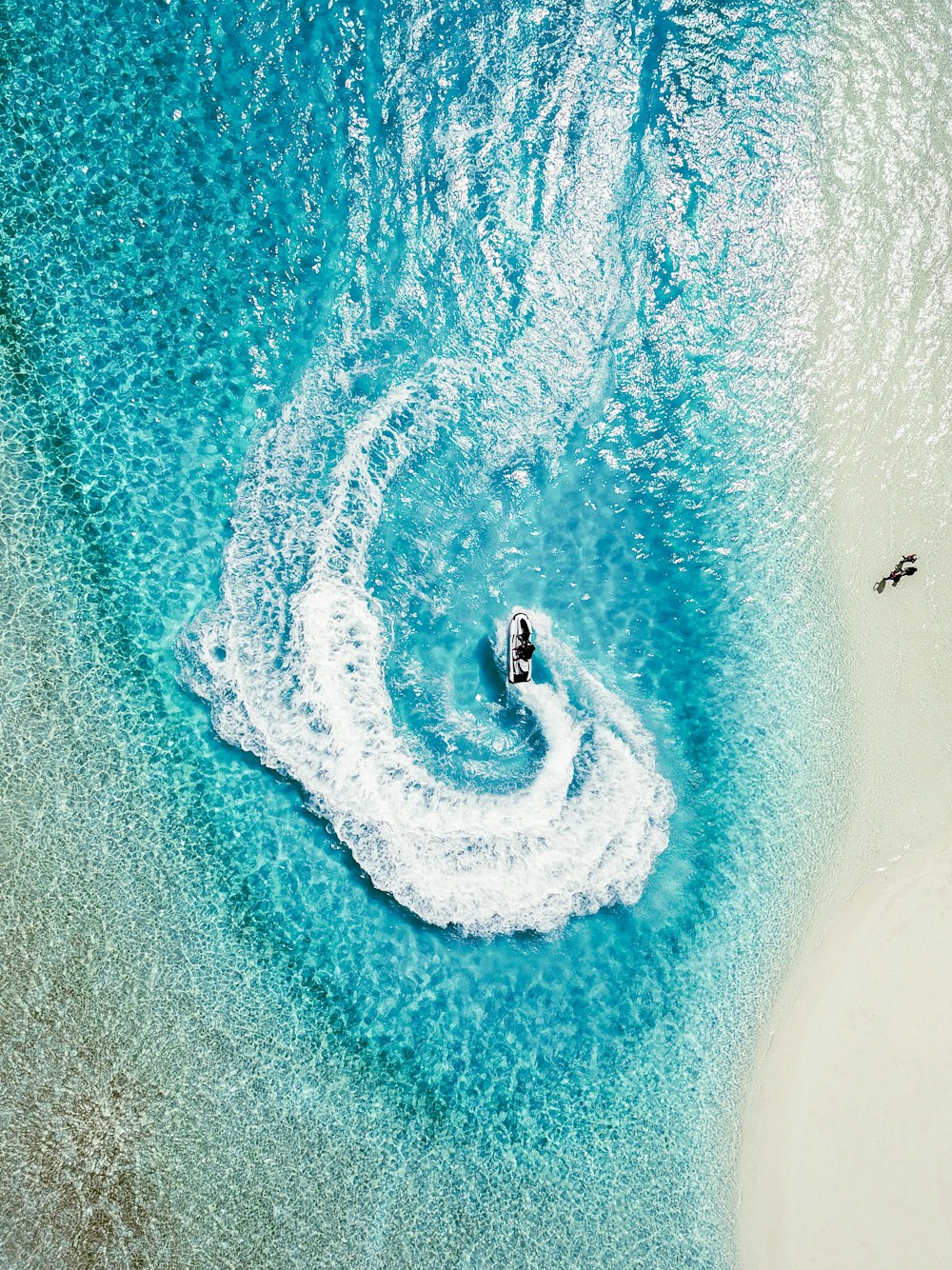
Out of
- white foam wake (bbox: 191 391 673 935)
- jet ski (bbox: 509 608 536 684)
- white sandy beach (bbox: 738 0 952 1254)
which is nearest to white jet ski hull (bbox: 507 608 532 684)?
jet ski (bbox: 509 608 536 684)

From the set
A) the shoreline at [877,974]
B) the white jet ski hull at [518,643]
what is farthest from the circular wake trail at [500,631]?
the shoreline at [877,974]

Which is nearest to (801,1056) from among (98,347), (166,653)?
(166,653)

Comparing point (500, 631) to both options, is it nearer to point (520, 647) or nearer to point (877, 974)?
point (520, 647)

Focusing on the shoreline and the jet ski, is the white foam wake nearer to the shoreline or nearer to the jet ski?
the jet ski

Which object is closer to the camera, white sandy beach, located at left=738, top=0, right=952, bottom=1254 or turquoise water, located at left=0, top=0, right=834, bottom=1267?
turquoise water, located at left=0, top=0, right=834, bottom=1267

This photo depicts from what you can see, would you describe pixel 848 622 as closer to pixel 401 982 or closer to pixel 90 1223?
pixel 401 982

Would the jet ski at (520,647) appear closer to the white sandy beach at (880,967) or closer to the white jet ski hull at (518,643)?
the white jet ski hull at (518,643)
